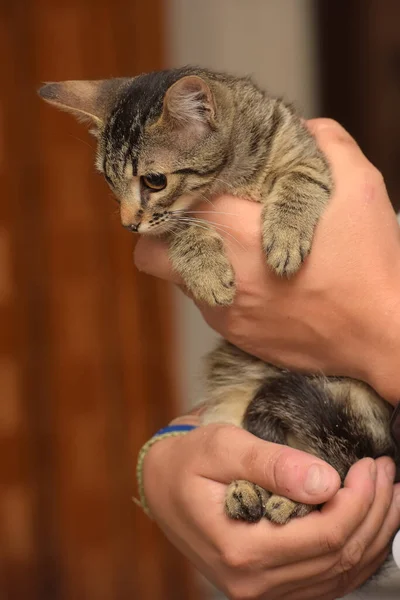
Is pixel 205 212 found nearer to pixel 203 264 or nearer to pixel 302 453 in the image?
pixel 203 264

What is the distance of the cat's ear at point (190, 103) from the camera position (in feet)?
3.20

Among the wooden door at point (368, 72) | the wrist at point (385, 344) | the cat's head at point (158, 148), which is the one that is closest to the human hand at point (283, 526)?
the wrist at point (385, 344)

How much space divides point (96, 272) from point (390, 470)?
1.34 m

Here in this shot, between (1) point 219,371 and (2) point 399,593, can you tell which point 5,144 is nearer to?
(1) point 219,371

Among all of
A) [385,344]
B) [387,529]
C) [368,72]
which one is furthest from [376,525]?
[368,72]

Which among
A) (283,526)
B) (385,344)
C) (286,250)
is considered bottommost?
(283,526)

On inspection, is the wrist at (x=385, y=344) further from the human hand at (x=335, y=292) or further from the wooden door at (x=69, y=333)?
the wooden door at (x=69, y=333)

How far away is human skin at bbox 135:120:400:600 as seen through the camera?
93 centimetres

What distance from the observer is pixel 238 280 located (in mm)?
1066

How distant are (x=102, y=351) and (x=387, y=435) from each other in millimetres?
1261

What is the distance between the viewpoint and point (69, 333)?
209 cm

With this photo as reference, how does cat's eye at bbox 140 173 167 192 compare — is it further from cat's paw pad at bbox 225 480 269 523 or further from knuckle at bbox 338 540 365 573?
knuckle at bbox 338 540 365 573

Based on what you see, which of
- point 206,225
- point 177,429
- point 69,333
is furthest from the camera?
point 69,333

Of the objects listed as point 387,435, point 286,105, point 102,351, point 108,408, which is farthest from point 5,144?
point 387,435
